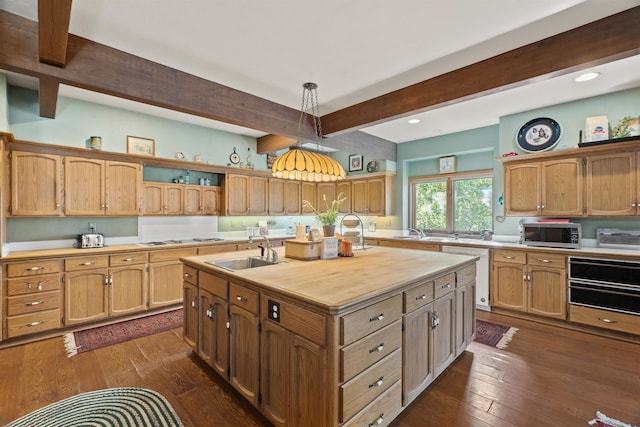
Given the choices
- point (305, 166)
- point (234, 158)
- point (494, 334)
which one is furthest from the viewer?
point (234, 158)

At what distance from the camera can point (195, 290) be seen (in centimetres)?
258

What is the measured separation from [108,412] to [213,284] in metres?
1.06

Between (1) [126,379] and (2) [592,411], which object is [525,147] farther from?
(1) [126,379]

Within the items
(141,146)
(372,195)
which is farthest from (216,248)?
(372,195)

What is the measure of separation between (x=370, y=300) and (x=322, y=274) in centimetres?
55

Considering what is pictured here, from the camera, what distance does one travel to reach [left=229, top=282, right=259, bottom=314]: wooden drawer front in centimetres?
190

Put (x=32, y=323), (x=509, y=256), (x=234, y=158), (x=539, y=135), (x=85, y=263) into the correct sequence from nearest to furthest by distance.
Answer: (x=32, y=323), (x=85, y=263), (x=509, y=256), (x=539, y=135), (x=234, y=158)

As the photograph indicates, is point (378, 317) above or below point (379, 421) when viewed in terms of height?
above

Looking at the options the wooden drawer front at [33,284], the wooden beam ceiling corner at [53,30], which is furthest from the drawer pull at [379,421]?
the wooden drawer front at [33,284]

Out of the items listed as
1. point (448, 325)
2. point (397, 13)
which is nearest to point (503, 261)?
point (448, 325)

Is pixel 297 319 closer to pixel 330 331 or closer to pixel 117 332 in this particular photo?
pixel 330 331

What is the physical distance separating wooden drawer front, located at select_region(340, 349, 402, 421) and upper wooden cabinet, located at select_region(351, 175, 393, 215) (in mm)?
4080

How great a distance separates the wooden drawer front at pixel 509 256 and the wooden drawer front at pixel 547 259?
0.06 m

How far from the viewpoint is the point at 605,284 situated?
10.3 ft
